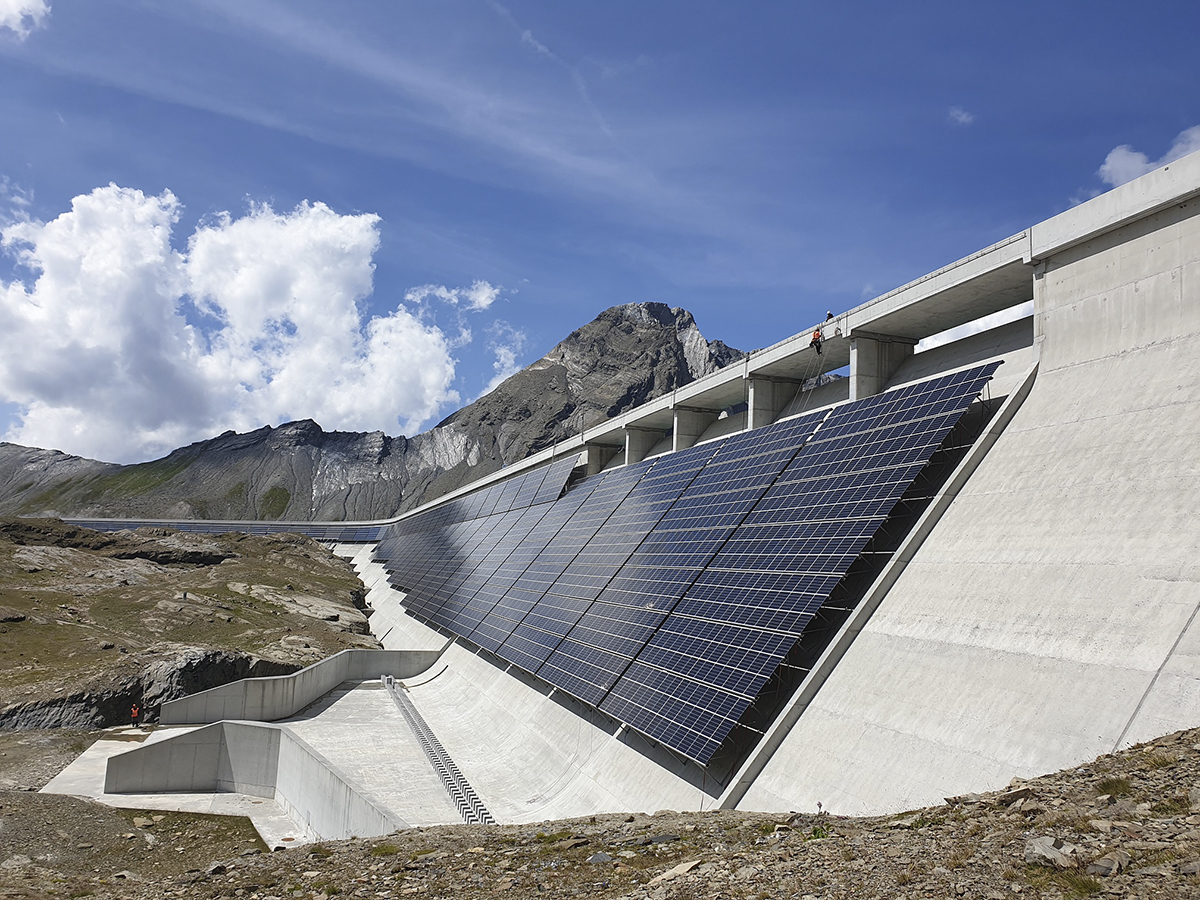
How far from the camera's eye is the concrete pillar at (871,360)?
88.3 feet

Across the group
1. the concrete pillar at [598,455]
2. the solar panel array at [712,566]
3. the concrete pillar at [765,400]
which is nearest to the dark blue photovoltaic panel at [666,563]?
the solar panel array at [712,566]

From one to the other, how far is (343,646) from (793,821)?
38.4 metres

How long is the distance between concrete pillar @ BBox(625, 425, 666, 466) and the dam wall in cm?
2884

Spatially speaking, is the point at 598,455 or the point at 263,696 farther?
the point at 598,455

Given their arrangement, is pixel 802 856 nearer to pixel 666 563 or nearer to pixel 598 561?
pixel 666 563

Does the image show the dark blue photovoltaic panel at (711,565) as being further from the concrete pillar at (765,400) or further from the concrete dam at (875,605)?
the concrete pillar at (765,400)

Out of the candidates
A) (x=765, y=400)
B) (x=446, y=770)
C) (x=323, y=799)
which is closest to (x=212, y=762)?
(x=323, y=799)

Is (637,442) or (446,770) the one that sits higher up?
(637,442)

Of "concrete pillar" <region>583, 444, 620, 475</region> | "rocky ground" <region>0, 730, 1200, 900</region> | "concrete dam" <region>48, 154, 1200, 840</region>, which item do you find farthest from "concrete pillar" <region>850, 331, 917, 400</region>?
"concrete pillar" <region>583, 444, 620, 475</region>

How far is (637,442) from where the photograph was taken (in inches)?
1831

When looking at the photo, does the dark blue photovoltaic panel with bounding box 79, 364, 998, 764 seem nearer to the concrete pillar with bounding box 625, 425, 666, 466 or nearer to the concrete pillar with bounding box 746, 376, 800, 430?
the concrete pillar with bounding box 746, 376, 800, 430

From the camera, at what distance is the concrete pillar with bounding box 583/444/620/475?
171ft

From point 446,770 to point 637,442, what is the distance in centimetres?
2658

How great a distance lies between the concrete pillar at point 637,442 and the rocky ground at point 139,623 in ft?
68.3
